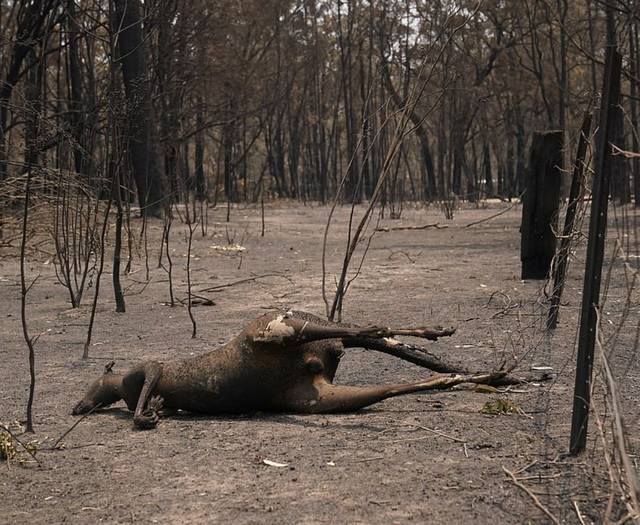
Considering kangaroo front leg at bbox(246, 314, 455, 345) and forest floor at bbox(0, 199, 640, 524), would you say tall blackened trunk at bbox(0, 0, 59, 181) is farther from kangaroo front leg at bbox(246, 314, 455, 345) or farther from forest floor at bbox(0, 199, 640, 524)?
kangaroo front leg at bbox(246, 314, 455, 345)

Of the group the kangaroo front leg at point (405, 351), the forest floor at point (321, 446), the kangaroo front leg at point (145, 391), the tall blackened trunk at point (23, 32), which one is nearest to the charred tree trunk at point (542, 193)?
the forest floor at point (321, 446)

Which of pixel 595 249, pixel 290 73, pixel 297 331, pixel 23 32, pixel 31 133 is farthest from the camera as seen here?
pixel 290 73

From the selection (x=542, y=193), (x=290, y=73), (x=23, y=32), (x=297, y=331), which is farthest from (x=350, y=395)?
(x=290, y=73)

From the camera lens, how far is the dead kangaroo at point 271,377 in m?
3.87

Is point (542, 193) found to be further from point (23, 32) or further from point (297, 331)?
point (23, 32)

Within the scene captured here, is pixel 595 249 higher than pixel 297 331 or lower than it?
higher

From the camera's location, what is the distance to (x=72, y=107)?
17438 millimetres

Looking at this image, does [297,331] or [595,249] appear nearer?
[595,249]

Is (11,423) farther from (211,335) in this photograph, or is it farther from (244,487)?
(211,335)

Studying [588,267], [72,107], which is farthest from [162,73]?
[588,267]

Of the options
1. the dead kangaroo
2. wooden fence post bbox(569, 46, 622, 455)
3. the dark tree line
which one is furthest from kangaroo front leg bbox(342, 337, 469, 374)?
the dark tree line

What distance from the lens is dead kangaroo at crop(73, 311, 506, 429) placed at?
3.87 metres

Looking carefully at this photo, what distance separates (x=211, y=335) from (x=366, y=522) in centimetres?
361

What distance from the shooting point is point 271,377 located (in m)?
3.96
